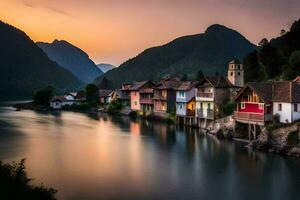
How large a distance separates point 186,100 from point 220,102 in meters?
10.1

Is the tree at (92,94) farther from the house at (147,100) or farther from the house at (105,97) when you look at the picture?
the house at (147,100)

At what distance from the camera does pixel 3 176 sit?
2427cm

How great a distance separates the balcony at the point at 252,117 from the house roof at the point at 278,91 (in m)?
1.82

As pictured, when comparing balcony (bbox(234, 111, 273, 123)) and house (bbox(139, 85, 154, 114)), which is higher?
house (bbox(139, 85, 154, 114))

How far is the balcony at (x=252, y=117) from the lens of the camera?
159 ft

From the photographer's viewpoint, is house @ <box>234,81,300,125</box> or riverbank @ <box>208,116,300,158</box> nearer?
riverbank @ <box>208,116,300,158</box>

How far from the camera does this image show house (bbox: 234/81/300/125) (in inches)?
1809

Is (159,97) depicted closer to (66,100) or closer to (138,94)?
(138,94)

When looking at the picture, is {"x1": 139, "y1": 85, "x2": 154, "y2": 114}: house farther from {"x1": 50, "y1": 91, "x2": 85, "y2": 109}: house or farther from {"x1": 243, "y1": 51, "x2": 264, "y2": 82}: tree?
{"x1": 50, "y1": 91, "x2": 85, "y2": 109}: house

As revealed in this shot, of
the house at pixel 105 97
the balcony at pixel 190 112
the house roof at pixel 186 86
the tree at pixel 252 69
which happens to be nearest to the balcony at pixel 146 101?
the house roof at pixel 186 86

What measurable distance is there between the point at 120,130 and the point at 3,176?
143ft

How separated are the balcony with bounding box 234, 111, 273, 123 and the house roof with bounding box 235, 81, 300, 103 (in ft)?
5.96

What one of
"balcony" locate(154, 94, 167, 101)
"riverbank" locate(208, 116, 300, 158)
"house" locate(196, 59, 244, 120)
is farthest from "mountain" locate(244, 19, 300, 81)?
"riverbank" locate(208, 116, 300, 158)

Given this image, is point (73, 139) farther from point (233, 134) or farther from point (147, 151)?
point (233, 134)
